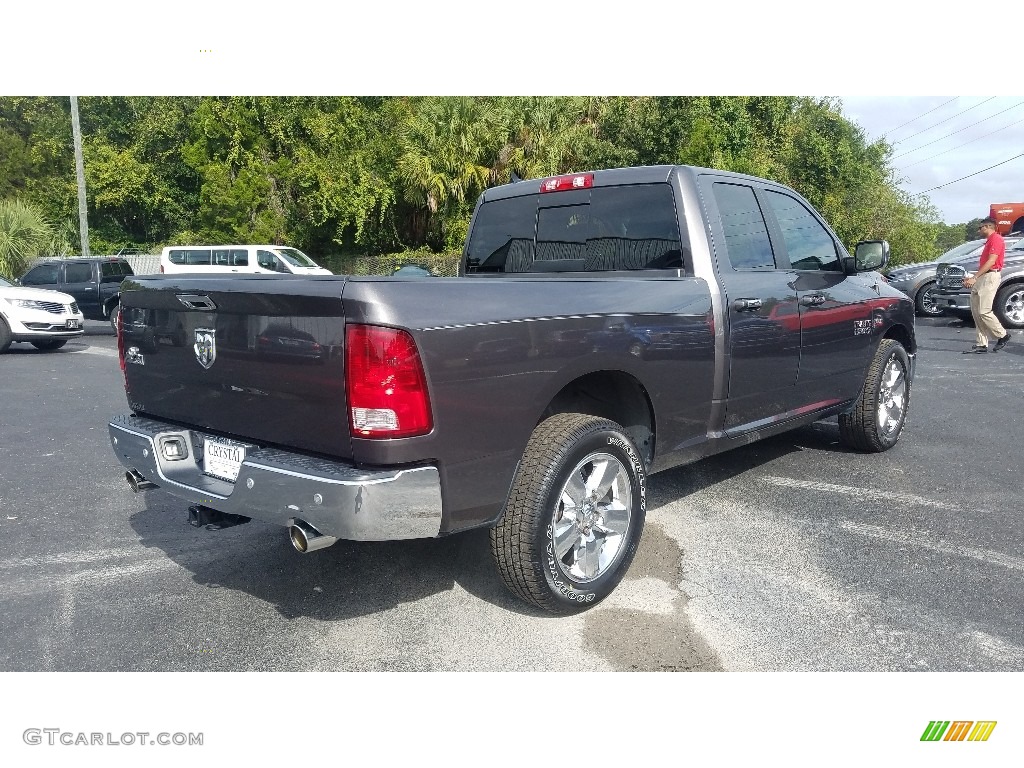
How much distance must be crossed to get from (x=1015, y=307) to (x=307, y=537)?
15205mm

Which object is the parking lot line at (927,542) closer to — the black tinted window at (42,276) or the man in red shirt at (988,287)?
the man in red shirt at (988,287)

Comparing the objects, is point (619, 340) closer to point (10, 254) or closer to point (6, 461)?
point (6, 461)

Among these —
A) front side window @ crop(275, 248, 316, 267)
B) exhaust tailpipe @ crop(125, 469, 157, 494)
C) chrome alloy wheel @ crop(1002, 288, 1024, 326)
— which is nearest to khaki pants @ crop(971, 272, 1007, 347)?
chrome alloy wheel @ crop(1002, 288, 1024, 326)

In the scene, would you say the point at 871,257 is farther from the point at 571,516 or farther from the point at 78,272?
the point at 78,272

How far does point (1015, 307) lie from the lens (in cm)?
1446

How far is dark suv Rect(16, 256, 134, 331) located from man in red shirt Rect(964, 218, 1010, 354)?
1684cm

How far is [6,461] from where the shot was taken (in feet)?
20.5

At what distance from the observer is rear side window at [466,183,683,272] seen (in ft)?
14.3

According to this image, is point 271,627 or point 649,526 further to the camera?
point 649,526

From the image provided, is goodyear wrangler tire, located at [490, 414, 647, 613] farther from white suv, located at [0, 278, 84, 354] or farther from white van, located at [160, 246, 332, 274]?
white van, located at [160, 246, 332, 274]

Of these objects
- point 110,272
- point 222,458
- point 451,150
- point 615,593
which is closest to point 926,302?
point 451,150

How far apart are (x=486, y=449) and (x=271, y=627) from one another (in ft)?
4.08

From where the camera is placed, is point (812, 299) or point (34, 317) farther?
point (34, 317)
